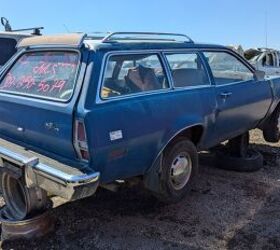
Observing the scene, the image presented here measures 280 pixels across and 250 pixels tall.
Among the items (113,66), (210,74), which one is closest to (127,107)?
(113,66)

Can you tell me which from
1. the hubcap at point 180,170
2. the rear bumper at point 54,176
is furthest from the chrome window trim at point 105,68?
the hubcap at point 180,170

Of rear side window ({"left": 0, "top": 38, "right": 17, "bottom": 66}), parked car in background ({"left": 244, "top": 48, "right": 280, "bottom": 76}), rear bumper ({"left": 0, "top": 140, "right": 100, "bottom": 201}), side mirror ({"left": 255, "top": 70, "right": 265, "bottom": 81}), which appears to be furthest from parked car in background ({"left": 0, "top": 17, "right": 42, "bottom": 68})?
parked car in background ({"left": 244, "top": 48, "right": 280, "bottom": 76})

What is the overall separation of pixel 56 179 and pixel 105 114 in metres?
0.65

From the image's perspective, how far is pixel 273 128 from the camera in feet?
23.2

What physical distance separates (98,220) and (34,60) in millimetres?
1733

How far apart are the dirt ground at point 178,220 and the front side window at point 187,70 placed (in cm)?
129

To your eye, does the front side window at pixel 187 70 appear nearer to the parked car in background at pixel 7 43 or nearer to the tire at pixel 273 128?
the tire at pixel 273 128

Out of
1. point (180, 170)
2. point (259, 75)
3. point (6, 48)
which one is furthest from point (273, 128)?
point (6, 48)

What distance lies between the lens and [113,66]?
4.06m

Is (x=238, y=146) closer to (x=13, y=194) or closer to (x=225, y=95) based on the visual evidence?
(x=225, y=95)

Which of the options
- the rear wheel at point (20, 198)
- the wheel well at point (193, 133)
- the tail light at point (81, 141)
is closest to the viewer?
the tail light at point (81, 141)

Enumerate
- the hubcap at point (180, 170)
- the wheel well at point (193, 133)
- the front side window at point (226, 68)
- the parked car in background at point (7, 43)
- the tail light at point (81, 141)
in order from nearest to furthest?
1. the tail light at point (81, 141)
2. the hubcap at point (180, 170)
3. the wheel well at point (193, 133)
4. the front side window at point (226, 68)
5. the parked car in background at point (7, 43)

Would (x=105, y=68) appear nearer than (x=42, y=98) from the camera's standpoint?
Yes

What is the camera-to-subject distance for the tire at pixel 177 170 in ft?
14.6
